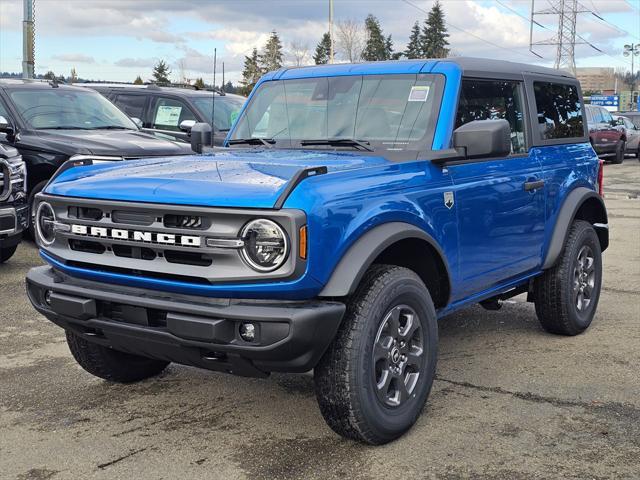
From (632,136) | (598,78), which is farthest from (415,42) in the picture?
(632,136)

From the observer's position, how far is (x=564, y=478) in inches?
138

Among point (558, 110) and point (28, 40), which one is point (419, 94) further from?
point (28, 40)

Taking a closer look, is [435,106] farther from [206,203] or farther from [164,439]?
[164,439]

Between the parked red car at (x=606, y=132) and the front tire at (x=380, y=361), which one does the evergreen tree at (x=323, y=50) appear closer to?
the parked red car at (x=606, y=132)

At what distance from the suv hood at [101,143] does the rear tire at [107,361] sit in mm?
4497

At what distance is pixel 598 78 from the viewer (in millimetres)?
104375

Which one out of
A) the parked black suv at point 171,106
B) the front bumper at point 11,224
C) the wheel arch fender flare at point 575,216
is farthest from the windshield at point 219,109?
the wheel arch fender flare at point 575,216

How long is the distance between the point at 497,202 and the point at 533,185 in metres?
0.52

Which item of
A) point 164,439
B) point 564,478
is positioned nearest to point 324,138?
point 164,439

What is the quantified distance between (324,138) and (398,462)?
1993 mm

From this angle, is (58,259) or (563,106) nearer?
(58,259)

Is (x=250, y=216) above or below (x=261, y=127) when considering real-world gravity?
below

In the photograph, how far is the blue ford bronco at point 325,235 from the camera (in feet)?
11.1

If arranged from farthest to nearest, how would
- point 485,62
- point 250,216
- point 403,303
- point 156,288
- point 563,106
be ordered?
1. point 563,106
2. point 485,62
3. point 403,303
4. point 156,288
5. point 250,216
